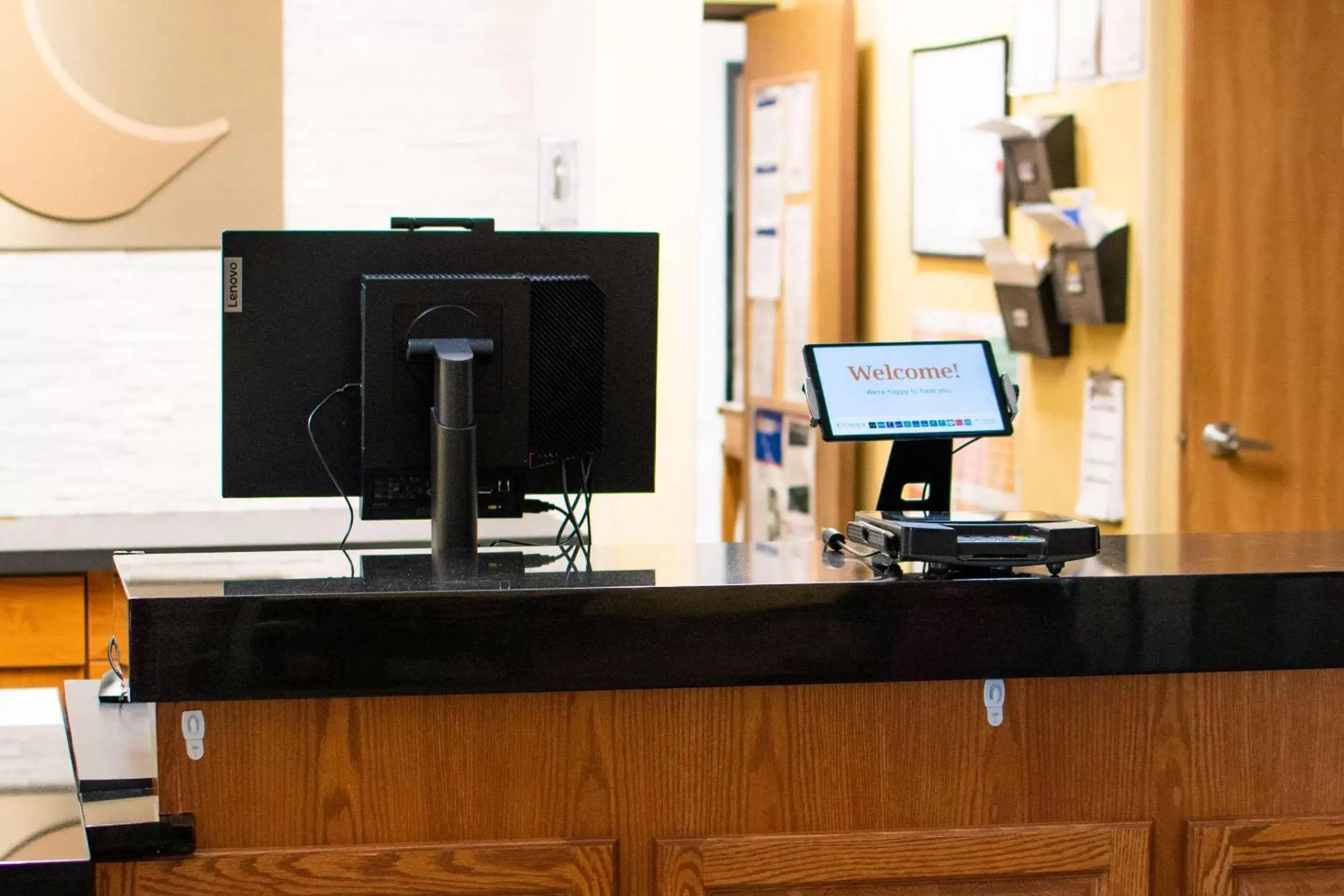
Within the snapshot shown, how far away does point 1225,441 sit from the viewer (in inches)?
138

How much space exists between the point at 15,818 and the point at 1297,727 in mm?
1366

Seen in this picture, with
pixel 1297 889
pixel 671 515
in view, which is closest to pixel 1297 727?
pixel 1297 889

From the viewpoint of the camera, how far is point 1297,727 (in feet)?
5.99

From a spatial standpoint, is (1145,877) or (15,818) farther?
(1145,877)

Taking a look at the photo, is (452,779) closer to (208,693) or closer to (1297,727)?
(208,693)

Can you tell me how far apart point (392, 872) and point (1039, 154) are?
2.96m

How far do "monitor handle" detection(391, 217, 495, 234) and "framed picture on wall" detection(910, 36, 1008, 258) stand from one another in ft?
8.16

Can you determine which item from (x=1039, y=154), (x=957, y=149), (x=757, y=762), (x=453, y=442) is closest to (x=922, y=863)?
(x=757, y=762)

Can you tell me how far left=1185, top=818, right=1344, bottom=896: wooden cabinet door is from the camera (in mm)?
1807

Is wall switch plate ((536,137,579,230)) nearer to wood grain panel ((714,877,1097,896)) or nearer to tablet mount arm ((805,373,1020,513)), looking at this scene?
tablet mount arm ((805,373,1020,513))

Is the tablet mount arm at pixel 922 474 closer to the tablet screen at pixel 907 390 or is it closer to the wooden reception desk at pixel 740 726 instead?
the tablet screen at pixel 907 390

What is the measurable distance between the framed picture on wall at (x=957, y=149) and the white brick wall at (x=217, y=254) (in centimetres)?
135

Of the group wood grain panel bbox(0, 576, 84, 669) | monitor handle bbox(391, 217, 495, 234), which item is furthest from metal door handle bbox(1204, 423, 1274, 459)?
wood grain panel bbox(0, 576, 84, 669)

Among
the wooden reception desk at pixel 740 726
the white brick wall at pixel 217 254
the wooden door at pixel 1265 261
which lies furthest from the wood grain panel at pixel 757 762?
the white brick wall at pixel 217 254
